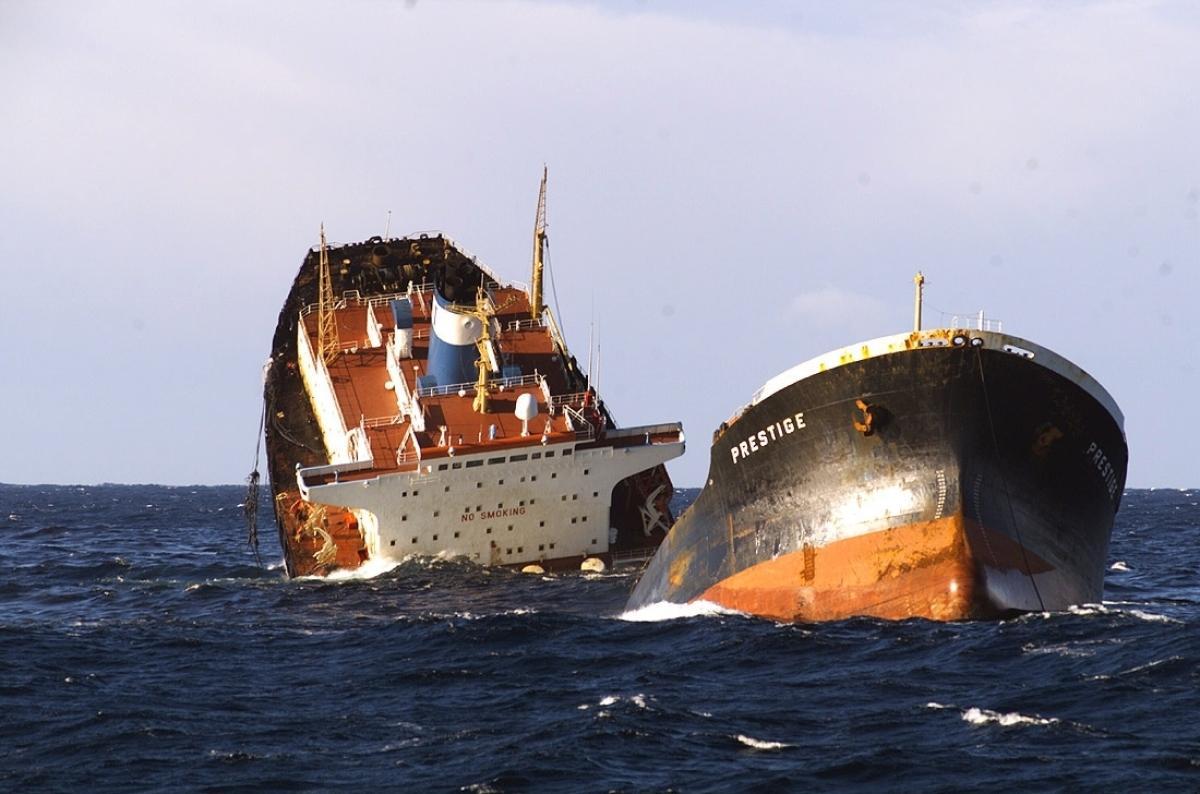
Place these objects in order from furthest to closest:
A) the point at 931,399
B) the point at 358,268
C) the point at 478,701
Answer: the point at 358,268 < the point at 931,399 < the point at 478,701

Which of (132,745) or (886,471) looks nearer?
(132,745)

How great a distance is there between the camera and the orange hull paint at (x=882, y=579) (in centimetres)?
3631

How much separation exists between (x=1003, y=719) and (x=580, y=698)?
7.45 m

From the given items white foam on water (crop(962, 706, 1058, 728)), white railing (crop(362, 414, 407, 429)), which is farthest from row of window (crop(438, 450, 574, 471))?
white foam on water (crop(962, 706, 1058, 728))

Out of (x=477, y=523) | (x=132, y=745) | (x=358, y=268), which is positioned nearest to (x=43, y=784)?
(x=132, y=745)

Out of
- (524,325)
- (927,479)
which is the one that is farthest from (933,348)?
(524,325)

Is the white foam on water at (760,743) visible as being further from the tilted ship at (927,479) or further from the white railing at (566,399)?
the white railing at (566,399)

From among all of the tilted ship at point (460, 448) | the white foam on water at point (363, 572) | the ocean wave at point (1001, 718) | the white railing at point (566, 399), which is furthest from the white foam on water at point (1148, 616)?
the white foam on water at point (363, 572)

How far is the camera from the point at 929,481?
36.9 metres

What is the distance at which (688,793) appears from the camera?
2480 cm

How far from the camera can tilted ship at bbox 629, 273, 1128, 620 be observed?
36.5 metres

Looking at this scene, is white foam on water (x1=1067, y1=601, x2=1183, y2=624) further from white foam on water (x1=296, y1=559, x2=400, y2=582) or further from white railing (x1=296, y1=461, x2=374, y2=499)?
white railing (x1=296, y1=461, x2=374, y2=499)

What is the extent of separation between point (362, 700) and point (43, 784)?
6919mm

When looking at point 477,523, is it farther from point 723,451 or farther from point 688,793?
point 688,793
